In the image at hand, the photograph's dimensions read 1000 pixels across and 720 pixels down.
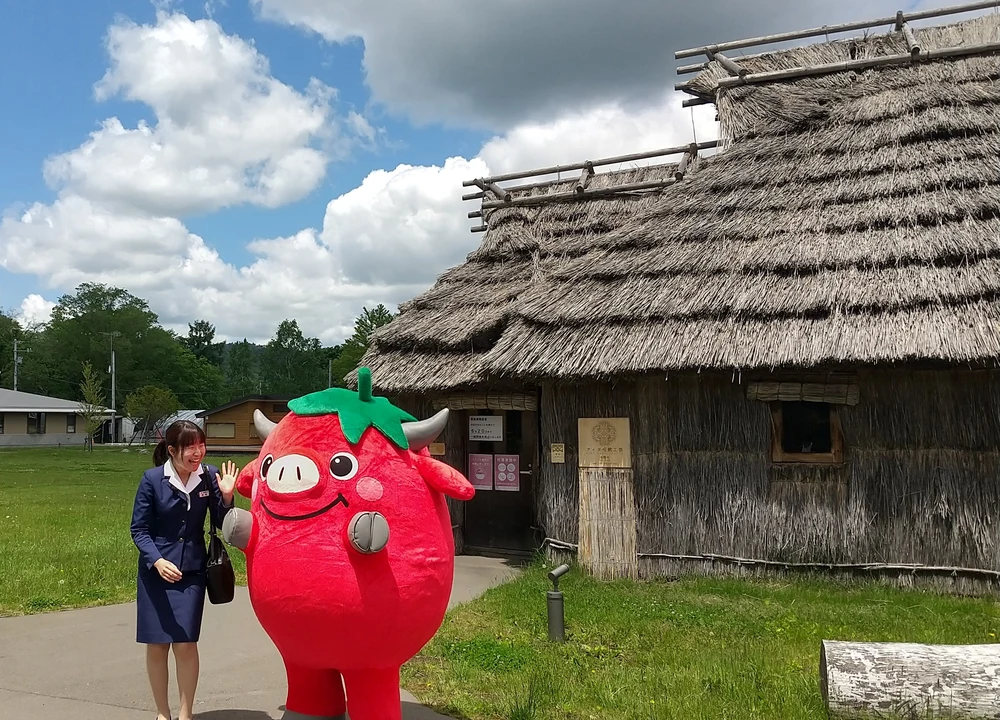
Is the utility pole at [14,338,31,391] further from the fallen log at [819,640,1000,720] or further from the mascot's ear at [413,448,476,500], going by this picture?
the fallen log at [819,640,1000,720]

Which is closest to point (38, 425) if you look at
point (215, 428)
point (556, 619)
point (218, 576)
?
point (215, 428)

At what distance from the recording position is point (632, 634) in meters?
6.50

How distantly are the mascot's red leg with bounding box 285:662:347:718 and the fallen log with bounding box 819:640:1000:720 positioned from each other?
2.90 m

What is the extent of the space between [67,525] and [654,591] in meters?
10.1

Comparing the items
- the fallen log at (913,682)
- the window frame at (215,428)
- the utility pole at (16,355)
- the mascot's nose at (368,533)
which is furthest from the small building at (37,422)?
the fallen log at (913,682)

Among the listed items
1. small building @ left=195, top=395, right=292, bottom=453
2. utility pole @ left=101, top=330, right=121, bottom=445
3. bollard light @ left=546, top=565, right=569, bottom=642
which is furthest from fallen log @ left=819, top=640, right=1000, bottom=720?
utility pole @ left=101, top=330, right=121, bottom=445

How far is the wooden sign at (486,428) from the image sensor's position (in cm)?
1055

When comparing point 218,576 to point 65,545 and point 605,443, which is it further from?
point 65,545

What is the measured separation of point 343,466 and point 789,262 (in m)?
6.54

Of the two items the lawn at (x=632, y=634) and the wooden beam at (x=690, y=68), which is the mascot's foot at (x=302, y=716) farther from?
the wooden beam at (x=690, y=68)

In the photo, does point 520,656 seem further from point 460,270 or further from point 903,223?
point 460,270

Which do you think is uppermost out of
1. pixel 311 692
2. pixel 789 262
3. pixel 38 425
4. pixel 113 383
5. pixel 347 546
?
pixel 113 383

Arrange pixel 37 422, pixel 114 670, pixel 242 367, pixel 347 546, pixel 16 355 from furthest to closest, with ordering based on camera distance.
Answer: pixel 242 367, pixel 16 355, pixel 37 422, pixel 114 670, pixel 347 546

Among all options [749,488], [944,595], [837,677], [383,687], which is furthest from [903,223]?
[383,687]
